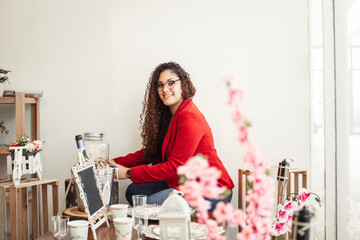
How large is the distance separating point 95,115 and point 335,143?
5.45ft

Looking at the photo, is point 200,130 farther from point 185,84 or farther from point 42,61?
point 42,61

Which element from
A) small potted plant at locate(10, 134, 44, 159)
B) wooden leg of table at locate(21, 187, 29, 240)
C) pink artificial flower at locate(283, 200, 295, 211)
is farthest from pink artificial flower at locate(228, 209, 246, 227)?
wooden leg of table at locate(21, 187, 29, 240)

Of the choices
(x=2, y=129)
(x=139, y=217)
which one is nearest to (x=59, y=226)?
(x=139, y=217)

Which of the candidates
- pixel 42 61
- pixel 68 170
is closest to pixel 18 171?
pixel 68 170

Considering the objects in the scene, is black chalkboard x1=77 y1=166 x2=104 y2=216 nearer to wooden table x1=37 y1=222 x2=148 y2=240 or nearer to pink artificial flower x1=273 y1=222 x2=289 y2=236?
wooden table x1=37 y1=222 x2=148 y2=240

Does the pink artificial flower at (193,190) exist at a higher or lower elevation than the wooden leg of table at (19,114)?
lower

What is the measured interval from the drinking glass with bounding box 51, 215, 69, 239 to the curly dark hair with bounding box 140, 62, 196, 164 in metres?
1.09

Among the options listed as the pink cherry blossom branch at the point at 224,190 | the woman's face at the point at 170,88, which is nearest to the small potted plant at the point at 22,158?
the woman's face at the point at 170,88

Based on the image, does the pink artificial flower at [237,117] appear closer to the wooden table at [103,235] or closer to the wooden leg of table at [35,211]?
the wooden table at [103,235]

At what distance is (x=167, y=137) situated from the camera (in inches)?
87.3

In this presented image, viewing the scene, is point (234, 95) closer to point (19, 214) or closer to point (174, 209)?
point (174, 209)

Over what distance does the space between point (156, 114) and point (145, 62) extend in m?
0.45

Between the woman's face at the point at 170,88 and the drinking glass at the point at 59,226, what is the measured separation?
1.14 m

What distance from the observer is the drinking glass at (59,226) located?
4.27ft
